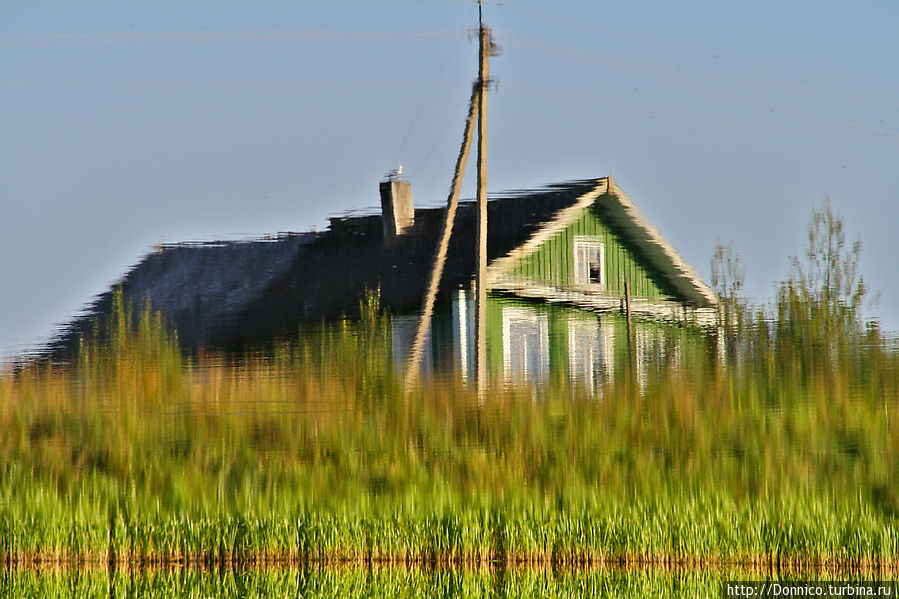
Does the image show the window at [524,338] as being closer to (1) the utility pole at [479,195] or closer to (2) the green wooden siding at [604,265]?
(2) the green wooden siding at [604,265]

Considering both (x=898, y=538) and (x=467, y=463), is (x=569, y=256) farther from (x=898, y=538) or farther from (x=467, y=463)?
(x=898, y=538)

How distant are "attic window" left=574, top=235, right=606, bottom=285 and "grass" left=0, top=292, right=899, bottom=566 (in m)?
4.49

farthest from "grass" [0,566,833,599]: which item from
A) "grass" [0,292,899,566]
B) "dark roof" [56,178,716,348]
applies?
"dark roof" [56,178,716,348]

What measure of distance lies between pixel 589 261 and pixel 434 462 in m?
6.94

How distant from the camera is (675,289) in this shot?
16453mm

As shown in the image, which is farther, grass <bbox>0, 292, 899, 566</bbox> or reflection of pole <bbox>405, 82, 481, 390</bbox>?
reflection of pole <bbox>405, 82, 481, 390</bbox>

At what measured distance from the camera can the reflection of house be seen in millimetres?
14008

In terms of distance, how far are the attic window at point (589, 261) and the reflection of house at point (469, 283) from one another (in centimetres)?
3

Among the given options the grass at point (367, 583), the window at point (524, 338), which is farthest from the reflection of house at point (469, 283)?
the grass at point (367, 583)

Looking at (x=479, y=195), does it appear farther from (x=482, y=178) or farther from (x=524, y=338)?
(x=524, y=338)

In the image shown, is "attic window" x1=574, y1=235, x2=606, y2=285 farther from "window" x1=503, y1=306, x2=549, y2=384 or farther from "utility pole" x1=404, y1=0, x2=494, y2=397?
"utility pole" x1=404, y1=0, x2=494, y2=397

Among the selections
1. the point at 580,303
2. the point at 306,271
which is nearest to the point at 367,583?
the point at 580,303

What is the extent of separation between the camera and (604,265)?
17734 mm

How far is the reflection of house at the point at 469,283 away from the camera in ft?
46.0
